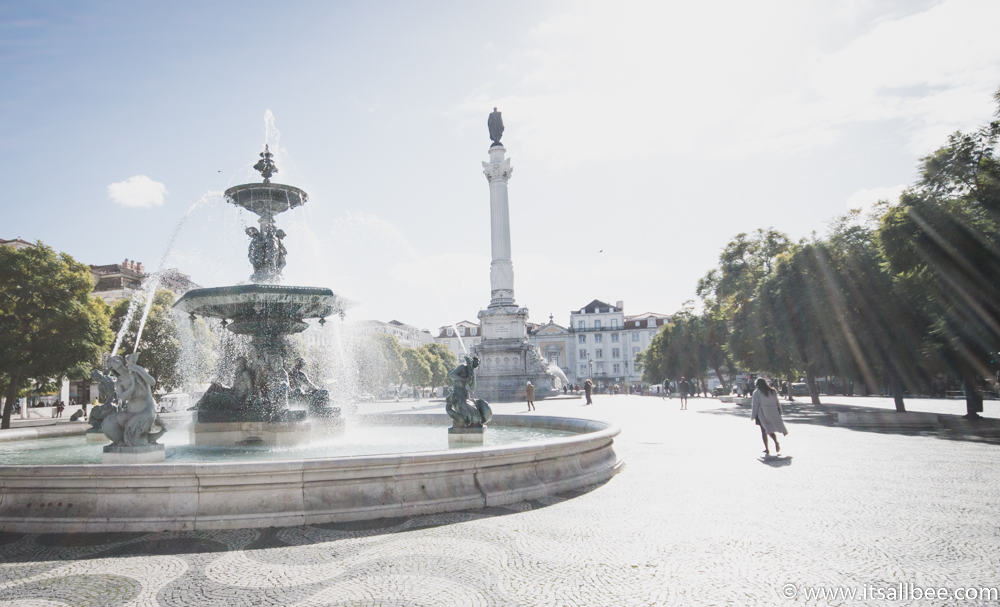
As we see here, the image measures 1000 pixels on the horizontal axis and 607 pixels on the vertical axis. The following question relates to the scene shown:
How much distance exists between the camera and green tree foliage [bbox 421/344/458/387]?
90.5 meters

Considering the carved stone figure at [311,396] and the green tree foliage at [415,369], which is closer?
the carved stone figure at [311,396]

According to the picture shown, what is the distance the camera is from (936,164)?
18406 millimetres

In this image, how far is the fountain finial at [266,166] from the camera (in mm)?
13031

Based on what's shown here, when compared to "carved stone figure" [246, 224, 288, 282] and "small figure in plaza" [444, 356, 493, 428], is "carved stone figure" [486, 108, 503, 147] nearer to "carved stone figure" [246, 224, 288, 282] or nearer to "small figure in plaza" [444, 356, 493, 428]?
"carved stone figure" [246, 224, 288, 282]

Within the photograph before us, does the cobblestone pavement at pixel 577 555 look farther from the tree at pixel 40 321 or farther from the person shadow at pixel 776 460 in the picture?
the tree at pixel 40 321

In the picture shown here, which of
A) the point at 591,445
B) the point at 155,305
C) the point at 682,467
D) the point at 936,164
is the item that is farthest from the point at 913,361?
the point at 155,305

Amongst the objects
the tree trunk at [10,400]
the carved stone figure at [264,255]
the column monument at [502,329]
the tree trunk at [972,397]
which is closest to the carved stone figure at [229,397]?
the carved stone figure at [264,255]

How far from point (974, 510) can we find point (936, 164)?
1647 cm

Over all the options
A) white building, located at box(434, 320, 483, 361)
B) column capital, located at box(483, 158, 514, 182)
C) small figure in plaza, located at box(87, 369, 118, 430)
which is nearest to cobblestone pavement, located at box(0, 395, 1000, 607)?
small figure in plaza, located at box(87, 369, 118, 430)

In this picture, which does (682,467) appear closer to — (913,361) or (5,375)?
(913,361)

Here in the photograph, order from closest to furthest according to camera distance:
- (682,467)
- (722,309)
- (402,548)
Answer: (402,548) < (682,467) < (722,309)

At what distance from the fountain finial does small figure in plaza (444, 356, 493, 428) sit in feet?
22.4

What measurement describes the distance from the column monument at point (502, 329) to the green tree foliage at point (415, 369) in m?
35.4

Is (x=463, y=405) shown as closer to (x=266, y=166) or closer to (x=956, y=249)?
(x=266, y=166)
